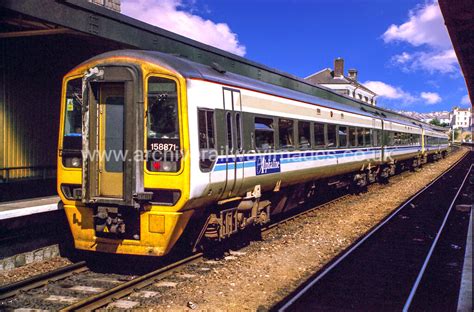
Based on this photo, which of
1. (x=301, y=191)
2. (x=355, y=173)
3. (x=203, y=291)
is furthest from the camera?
(x=355, y=173)

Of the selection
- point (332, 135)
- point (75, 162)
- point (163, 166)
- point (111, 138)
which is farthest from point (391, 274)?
point (332, 135)

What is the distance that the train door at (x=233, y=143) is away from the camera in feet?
24.4

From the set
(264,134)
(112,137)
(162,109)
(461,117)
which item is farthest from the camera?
(461,117)

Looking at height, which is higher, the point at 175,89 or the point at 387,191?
the point at 175,89

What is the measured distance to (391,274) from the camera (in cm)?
738

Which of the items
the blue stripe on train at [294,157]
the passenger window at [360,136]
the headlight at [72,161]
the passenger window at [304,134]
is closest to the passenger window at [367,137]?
the blue stripe on train at [294,157]

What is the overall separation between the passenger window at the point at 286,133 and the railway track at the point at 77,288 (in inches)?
137

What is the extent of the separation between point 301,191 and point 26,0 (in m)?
7.64

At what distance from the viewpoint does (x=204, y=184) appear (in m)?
6.70

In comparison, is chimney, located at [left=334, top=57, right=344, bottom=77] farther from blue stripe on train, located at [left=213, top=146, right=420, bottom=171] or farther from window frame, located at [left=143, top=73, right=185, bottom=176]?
window frame, located at [left=143, top=73, right=185, bottom=176]

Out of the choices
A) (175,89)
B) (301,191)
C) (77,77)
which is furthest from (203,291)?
(301,191)

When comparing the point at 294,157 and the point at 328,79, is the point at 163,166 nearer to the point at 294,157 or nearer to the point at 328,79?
the point at 294,157

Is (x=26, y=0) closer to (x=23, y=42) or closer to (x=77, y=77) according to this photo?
(x=77, y=77)

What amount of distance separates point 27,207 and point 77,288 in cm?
195
